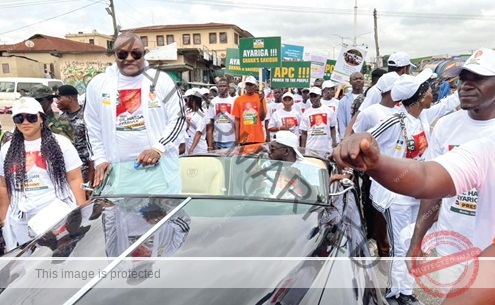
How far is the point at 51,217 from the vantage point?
2732 mm

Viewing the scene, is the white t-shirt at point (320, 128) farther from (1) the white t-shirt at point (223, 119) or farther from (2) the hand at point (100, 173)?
(2) the hand at point (100, 173)

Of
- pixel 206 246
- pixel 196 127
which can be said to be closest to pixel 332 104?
pixel 196 127

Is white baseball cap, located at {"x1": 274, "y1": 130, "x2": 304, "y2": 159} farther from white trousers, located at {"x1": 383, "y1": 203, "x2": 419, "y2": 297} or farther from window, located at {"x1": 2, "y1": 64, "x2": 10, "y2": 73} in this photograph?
window, located at {"x1": 2, "y1": 64, "x2": 10, "y2": 73}

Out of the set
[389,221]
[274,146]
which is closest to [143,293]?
[274,146]

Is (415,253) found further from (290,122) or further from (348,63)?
(348,63)

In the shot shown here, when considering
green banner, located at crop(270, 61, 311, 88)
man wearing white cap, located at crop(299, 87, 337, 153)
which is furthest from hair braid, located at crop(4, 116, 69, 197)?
green banner, located at crop(270, 61, 311, 88)

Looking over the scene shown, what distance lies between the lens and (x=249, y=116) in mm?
7141

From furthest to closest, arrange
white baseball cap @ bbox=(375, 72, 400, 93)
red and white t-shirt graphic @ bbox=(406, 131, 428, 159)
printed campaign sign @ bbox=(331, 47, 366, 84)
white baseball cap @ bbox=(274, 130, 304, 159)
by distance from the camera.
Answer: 1. printed campaign sign @ bbox=(331, 47, 366, 84)
2. white baseball cap @ bbox=(375, 72, 400, 93)
3. white baseball cap @ bbox=(274, 130, 304, 159)
4. red and white t-shirt graphic @ bbox=(406, 131, 428, 159)

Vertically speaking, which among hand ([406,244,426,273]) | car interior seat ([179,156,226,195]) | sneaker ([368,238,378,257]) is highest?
car interior seat ([179,156,226,195])

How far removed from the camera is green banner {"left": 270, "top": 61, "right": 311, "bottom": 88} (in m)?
10.0

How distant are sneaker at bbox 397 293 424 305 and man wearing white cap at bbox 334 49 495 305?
5.82 ft

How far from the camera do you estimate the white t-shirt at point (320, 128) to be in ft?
21.8

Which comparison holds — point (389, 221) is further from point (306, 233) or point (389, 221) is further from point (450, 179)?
point (450, 179)

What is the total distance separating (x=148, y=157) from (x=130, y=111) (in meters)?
0.45
